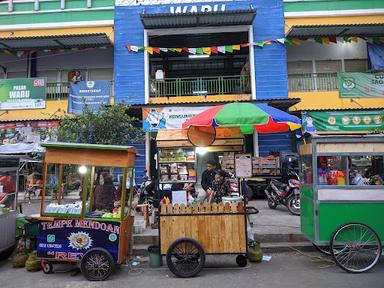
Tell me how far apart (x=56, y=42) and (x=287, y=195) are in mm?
12242

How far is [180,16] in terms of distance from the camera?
569 inches

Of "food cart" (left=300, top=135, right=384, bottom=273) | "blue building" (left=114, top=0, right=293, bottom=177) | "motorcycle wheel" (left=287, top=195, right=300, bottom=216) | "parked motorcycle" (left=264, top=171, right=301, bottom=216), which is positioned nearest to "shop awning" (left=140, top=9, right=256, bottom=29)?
"blue building" (left=114, top=0, right=293, bottom=177)

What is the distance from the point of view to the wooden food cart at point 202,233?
585 centimetres

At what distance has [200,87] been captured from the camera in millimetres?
17000

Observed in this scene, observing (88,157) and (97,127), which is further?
(97,127)

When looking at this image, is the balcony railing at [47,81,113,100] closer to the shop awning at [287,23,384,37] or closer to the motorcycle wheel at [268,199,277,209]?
the shop awning at [287,23,384,37]

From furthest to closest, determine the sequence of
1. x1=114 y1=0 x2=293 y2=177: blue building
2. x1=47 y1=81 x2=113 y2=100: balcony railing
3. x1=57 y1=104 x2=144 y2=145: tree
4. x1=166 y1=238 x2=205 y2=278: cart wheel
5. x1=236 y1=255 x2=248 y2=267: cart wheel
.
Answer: x1=47 y1=81 x2=113 y2=100: balcony railing, x1=114 y1=0 x2=293 y2=177: blue building, x1=57 y1=104 x2=144 y2=145: tree, x1=236 y1=255 x2=248 y2=267: cart wheel, x1=166 y1=238 x2=205 y2=278: cart wheel

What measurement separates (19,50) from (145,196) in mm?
11053

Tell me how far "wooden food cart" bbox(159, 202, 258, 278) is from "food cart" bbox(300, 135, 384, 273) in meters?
1.38

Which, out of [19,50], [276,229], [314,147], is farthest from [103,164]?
[19,50]

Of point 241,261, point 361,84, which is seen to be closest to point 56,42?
point 241,261

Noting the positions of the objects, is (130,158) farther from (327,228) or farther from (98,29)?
(98,29)

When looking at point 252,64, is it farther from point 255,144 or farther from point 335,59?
point 335,59

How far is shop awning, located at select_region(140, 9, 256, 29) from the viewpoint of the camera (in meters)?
14.4
